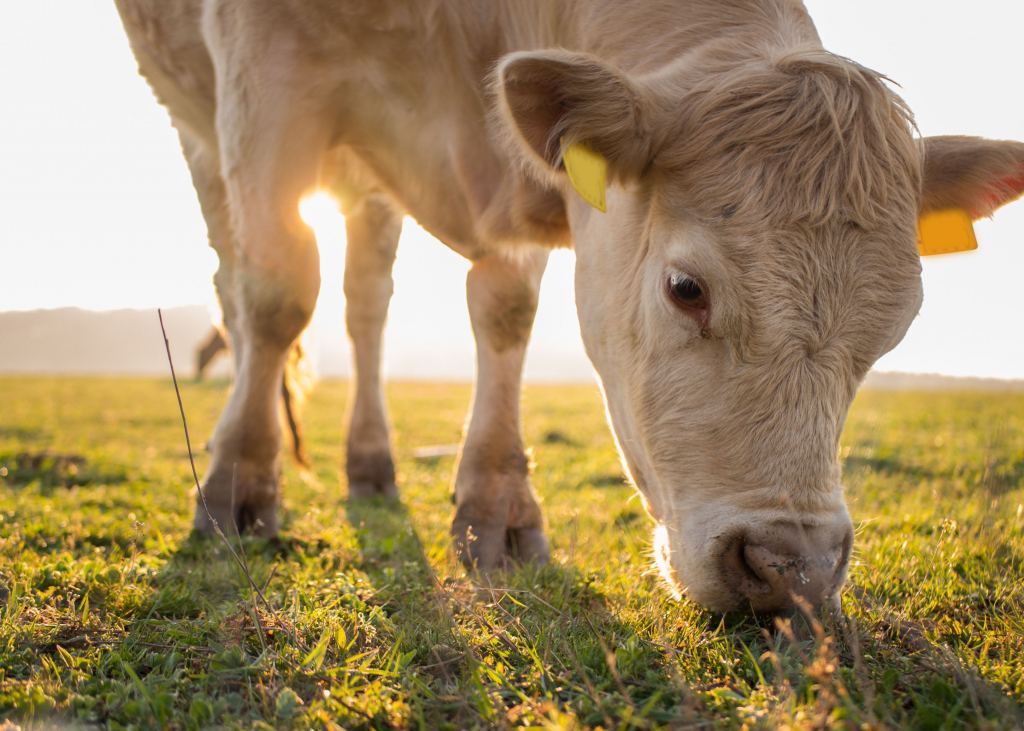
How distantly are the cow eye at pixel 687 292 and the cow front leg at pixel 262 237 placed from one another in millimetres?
1814

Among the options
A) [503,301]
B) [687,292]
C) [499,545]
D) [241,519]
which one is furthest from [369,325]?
[687,292]

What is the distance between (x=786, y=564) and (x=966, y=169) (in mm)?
1584

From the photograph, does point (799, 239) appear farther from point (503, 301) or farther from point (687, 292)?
point (503, 301)

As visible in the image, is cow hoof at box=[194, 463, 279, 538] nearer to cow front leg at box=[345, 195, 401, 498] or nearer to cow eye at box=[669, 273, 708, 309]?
cow front leg at box=[345, 195, 401, 498]

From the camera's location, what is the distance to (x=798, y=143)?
201cm

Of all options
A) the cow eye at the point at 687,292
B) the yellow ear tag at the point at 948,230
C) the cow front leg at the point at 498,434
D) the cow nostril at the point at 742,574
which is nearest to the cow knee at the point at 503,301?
the cow front leg at the point at 498,434

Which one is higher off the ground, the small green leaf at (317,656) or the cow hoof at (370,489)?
the small green leaf at (317,656)

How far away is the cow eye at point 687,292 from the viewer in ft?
6.67

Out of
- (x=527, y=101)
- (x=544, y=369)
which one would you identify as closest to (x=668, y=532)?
(x=527, y=101)

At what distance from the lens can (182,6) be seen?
144 inches

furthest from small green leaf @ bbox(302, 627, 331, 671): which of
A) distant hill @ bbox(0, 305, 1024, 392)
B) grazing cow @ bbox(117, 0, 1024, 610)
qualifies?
distant hill @ bbox(0, 305, 1024, 392)

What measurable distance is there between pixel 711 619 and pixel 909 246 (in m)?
1.15

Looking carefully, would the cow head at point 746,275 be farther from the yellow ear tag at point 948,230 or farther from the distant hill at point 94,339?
the distant hill at point 94,339

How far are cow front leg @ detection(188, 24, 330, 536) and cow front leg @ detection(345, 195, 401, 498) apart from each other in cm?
115
